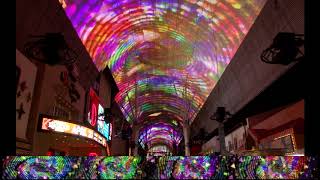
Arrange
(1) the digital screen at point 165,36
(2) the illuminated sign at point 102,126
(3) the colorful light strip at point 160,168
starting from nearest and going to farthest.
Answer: (3) the colorful light strip at point 160,168 < (1) the digital screen at point 165,36 < (2) the illuminated sign at point 102,126

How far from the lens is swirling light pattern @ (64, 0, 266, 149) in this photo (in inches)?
607

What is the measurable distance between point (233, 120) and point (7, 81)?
15.3m

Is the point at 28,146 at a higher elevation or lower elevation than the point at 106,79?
lower

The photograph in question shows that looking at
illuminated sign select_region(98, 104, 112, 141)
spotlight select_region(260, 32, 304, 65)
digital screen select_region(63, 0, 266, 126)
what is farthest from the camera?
illuminated sign select_region(98, 104, 112, 141)

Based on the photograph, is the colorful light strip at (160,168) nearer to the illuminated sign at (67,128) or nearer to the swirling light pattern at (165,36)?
the illuminated sign at (67,128)

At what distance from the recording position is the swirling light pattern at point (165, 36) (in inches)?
607

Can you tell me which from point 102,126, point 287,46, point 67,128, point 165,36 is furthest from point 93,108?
point 287,46

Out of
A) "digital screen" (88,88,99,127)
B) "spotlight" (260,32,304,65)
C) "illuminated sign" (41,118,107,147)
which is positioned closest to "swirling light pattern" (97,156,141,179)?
"spotlight" (260,32,304,65)

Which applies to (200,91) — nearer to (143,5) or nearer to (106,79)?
(106,79)

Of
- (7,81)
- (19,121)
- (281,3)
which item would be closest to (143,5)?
(281,3)

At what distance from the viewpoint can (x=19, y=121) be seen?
9.15m

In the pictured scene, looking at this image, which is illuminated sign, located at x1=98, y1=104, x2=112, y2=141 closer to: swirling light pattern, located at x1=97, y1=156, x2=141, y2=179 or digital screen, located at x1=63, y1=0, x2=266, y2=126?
digital screen, located at x1=63, y1=0, x2=266, y2=126

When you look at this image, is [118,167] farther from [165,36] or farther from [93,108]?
[165,36]

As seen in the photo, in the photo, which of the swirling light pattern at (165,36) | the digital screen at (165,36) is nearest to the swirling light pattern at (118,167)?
the digital screen at (165,36)
